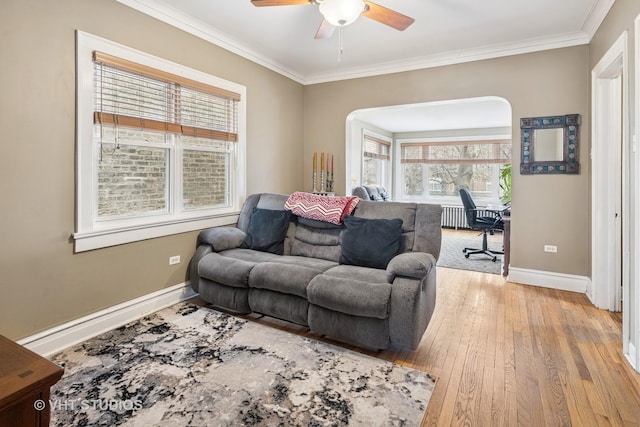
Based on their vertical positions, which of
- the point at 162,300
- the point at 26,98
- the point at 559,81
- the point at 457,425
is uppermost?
the point at 559,81

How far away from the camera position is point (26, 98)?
2.24 metres

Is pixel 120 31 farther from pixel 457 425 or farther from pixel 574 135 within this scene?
pixel 574 135

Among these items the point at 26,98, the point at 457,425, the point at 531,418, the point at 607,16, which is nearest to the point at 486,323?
the point at 531,418

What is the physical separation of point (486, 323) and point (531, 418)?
1235mm

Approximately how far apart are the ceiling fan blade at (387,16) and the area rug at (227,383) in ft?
7.79

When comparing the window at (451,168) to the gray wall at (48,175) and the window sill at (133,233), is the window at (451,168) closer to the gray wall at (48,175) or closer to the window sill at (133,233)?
the window sill at (133,233)

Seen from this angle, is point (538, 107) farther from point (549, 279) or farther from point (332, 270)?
point (332, 270)

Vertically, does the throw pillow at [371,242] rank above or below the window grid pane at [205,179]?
below

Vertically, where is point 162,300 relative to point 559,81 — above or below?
below

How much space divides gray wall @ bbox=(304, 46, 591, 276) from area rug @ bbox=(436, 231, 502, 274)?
81cm

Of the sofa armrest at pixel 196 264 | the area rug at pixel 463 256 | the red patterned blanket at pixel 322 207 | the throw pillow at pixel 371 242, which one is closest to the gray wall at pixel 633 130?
the throw pillow at pixel 371 242

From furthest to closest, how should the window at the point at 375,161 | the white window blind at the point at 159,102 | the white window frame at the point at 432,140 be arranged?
the white window frame at the point at 432,140 < the window at the point at 375,161 < the white window blind at the point at 159,102

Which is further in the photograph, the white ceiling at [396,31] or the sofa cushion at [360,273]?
the white ceiling at [396,31]

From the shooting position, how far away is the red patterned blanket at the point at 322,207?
10.5 ft
